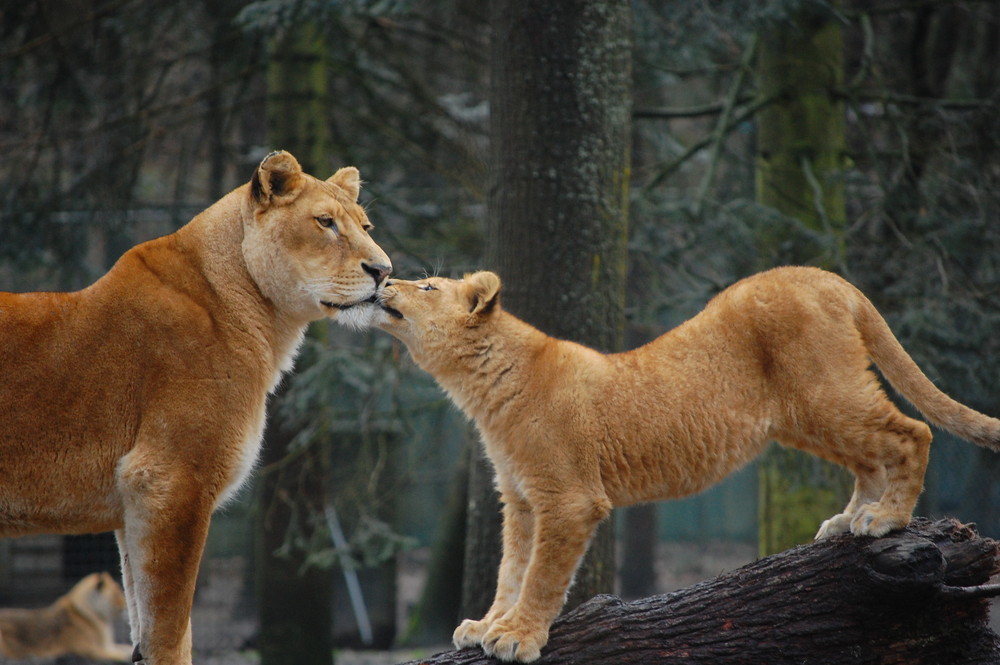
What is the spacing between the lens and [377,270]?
4.29m

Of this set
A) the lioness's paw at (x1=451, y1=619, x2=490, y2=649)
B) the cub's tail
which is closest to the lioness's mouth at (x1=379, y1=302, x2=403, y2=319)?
the lioness's paw at (x1=451, y1=619, x2=490, y2=649)

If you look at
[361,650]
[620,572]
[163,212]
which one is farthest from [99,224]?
[620,572]

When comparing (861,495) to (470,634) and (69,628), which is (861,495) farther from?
(69,628)

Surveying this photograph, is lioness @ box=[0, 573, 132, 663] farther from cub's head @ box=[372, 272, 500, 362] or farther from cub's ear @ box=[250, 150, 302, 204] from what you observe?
cub's ear @ box=[250, 150, 302, 204]

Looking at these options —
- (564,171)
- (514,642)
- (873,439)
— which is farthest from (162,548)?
(564,171)

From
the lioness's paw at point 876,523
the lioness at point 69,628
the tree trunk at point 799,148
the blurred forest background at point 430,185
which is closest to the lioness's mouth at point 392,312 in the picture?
the blurred forest background at point 430,185

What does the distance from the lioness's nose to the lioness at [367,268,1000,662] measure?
192 millimetres

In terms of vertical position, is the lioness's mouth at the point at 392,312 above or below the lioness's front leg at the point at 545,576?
above

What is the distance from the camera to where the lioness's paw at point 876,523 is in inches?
159

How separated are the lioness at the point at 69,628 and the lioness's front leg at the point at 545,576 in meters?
7.44

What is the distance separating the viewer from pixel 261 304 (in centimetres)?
431

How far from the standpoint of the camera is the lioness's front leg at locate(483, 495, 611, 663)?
13.0 ft

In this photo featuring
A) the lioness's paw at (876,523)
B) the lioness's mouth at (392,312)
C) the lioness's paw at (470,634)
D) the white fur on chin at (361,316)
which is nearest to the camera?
the lioness's paw at (876,523)

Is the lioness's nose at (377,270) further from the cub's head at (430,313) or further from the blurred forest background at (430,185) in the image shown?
the blurred forest background at (430,185)
